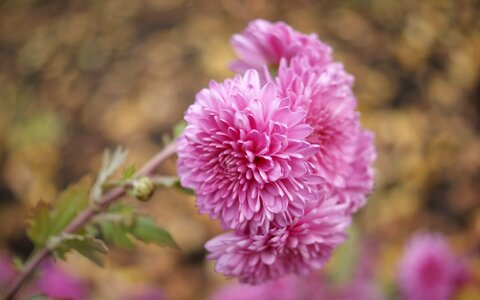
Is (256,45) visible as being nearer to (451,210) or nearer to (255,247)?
(255,247)

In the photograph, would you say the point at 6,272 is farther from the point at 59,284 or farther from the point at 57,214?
the point at 57,214

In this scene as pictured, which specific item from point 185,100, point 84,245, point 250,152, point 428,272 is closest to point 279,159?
point 250,152

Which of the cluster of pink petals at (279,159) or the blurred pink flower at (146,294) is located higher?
the cluster of pink petals at (279,159)

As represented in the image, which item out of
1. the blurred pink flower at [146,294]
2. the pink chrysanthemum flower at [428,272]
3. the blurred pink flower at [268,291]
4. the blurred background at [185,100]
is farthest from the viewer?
the blurred background at [185,100]

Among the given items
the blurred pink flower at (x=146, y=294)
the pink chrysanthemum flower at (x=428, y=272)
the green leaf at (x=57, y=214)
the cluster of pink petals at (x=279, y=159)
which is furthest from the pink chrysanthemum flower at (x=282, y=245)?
the blurred pink flower at (x=146, y=294)

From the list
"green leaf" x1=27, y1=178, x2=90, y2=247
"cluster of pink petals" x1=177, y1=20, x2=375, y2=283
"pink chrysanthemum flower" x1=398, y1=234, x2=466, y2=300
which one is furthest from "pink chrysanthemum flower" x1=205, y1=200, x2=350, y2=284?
"pink chrysanthemum flower" x1=398, y1=234, x2=466, y2=300

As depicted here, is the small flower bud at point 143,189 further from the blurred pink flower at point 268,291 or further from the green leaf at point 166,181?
the blurred pink flower at point 268,291

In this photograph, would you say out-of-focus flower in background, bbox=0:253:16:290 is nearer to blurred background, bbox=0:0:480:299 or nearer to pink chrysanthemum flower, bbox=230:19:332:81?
blurred background, bbox=0:0:480:299
